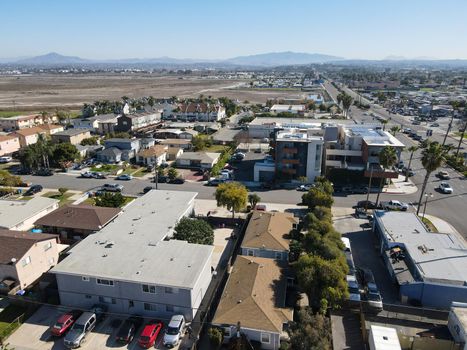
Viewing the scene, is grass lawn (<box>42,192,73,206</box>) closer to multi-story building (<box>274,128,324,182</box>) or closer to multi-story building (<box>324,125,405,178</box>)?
multi-story building (<box>274,128,324,182</box>)

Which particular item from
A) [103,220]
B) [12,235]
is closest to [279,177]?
[103,220]

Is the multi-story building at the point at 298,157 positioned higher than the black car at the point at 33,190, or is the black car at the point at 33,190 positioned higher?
the multi-story building at the point at 298,157

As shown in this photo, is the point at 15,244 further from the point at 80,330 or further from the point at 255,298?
the point at 255,298

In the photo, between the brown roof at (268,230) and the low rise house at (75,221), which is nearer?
the brown roof at (268,230)

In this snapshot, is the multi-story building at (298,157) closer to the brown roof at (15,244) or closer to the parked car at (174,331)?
the parked car at (174,331)

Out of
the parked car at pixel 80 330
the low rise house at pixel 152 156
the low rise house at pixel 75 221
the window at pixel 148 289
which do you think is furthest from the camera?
the low rise house at pixel 152 156

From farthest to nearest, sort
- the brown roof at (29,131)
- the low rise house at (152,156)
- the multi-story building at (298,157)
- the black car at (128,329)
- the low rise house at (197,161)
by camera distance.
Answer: the brown roof at (29,131), the low rise house at (152,156), the low rise house at (197,161), the multi-story building at (298,157), the black car at (128,329)

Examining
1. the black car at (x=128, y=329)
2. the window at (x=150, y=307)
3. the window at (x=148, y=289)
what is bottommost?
the black car at (x=128, y=329)

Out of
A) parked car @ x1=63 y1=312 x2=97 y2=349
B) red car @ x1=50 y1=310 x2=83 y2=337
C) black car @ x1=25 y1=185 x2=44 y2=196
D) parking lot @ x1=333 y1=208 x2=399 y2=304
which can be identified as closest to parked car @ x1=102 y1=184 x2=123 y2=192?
black car @ x1=25 y1=185 x2=44 y2=196

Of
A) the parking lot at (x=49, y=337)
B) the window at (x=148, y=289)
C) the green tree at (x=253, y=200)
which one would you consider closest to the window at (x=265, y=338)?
the parking lot at (x=49, y=337)
